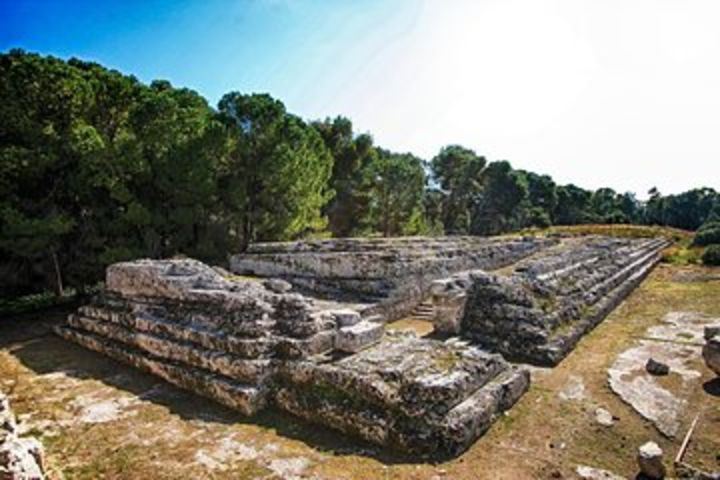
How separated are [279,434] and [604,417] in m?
4.81

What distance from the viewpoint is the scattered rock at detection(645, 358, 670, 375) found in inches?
331

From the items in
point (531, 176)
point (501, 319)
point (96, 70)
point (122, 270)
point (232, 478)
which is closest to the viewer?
point (232, 478)

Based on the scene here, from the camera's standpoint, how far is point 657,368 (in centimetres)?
845

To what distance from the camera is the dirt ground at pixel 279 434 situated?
18.0ft

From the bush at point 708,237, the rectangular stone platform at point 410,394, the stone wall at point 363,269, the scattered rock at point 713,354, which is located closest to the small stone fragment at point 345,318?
the rectangular stone platform at point 410,394

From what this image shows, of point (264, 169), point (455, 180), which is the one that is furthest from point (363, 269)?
point (455, 180)

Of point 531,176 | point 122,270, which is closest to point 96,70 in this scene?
point 122,270

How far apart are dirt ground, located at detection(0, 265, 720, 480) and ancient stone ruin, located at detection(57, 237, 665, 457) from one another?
0.32 m

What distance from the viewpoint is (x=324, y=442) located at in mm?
6125

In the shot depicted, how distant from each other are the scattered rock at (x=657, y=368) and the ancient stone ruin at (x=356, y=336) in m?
1.58

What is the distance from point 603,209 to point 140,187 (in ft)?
216

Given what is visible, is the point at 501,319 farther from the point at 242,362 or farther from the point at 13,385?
the point at 13,385

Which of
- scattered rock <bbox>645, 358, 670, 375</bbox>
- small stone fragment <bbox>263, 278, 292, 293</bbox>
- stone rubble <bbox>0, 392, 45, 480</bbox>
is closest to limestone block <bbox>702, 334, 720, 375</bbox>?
scattered rock <bbox>645, 358, 670, 375</bbox>

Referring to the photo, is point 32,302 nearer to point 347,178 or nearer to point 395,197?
point 347,178
